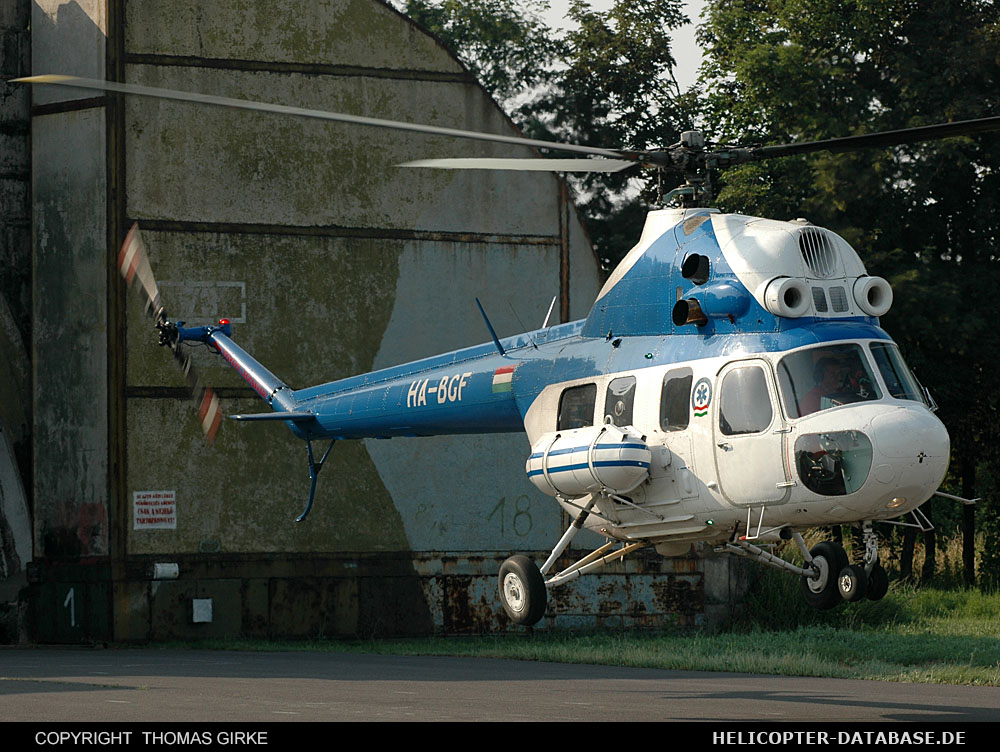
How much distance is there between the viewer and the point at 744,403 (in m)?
13.5

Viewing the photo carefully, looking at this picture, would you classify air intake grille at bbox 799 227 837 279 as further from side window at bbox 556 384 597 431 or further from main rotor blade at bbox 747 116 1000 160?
side window at bbox 556 384 597 431

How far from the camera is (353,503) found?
23.8 metres

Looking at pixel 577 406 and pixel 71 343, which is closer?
pixel 577 406

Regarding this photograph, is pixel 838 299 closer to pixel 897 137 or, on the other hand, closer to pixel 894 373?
pixel 894 373

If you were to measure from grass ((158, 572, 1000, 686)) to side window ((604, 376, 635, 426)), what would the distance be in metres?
5.48

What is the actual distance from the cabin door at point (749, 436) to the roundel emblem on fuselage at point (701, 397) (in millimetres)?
113

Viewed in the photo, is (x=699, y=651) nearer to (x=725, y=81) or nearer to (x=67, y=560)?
(x=67, y=560)

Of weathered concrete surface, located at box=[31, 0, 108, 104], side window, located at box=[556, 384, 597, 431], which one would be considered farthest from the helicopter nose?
weathered concrete surface, located at box=[31, 0, 108, 104]

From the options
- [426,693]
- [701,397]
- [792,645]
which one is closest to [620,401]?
[701,397]

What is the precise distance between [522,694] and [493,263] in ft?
38.3

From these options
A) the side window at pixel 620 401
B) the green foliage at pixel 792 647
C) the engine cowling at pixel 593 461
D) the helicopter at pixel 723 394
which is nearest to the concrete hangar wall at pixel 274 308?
the green foliage at pixel 792 647

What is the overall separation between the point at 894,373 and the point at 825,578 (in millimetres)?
2246

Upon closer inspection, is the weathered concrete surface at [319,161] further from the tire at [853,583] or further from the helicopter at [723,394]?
the tire at [853,583]
